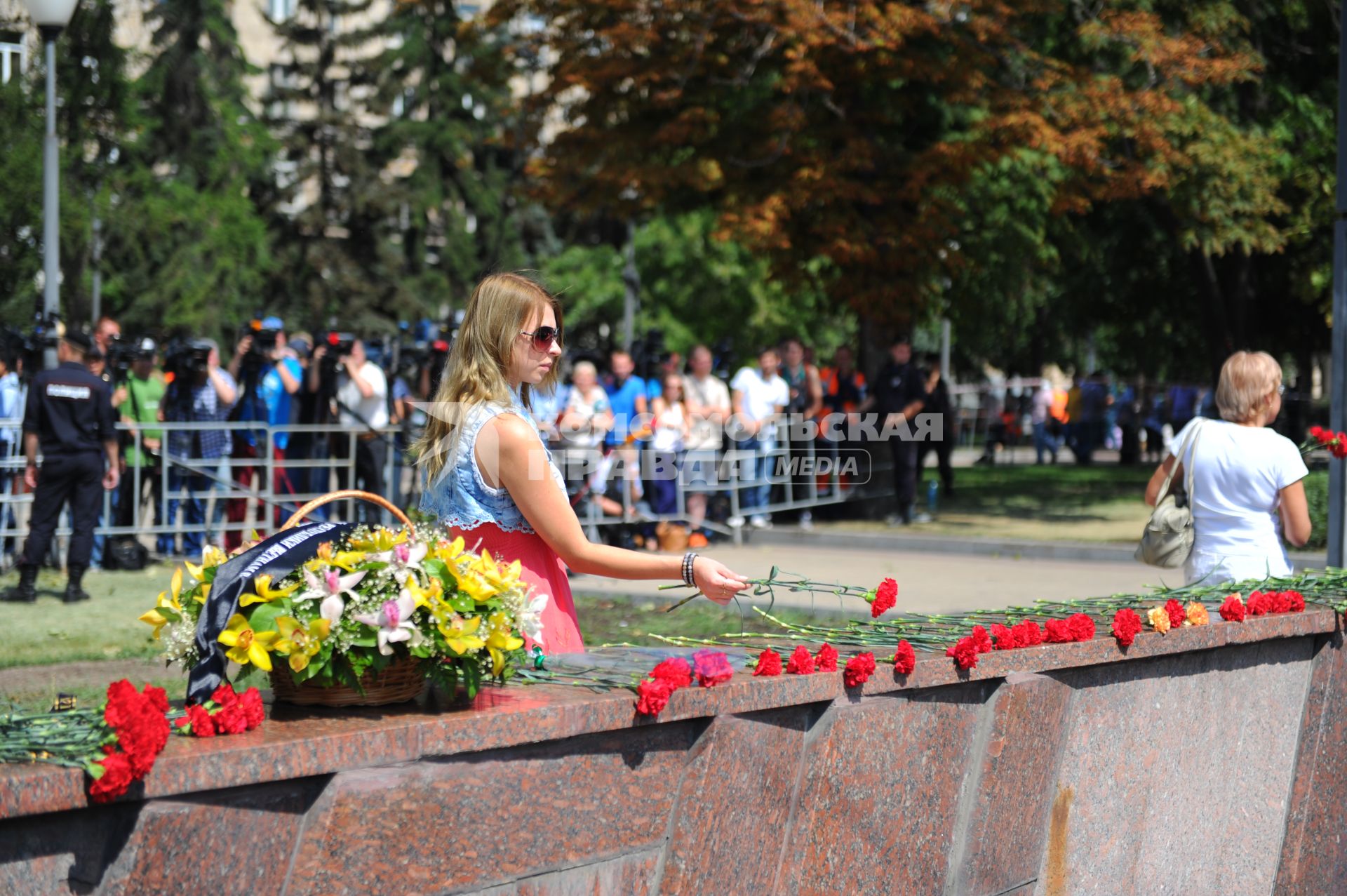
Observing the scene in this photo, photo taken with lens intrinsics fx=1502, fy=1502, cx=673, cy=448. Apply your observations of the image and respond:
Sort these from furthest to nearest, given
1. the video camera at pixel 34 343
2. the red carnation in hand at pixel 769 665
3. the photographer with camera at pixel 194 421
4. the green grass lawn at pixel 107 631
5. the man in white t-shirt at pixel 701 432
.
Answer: the man in white t-shirt at pixel 701 432
the photographer with camera at pixel 194 421
the video camera at pixel 34 343
the green grass lawn at pixel 107 631
the red carnation in hand at pixel 769 665

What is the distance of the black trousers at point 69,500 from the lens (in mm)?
10742

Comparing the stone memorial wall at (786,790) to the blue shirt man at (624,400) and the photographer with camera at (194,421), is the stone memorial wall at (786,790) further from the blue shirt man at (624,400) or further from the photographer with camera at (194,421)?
the blue shirt man at (624,400)

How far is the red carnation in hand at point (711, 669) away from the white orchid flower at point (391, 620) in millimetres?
702

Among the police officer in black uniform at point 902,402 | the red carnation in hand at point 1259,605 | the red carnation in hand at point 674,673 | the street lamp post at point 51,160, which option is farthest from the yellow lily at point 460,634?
the police officer in black uniform at point 902,402

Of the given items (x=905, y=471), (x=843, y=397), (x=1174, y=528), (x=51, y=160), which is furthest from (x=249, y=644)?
(x=843, y=397)

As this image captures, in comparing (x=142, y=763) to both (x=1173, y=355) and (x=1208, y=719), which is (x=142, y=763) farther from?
(x=1173, y=355)

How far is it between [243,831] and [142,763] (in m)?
0.25

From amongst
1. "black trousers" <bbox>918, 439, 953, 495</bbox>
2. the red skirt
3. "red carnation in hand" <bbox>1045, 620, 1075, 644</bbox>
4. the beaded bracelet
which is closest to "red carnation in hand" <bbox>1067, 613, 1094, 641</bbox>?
"red carnation in hand" <bbox>1045, 620, 1075, 644</bbox>

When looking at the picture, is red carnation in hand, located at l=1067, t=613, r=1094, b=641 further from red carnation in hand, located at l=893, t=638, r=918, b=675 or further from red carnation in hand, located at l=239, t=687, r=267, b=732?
red carnation in hand, located at l=239, t=687, r=267, b=732

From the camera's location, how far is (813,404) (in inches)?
658

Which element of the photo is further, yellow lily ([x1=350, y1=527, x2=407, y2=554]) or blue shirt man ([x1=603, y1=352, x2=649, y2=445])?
blue shirt man ([x1=603, y1=352, x2=649, y2=445])

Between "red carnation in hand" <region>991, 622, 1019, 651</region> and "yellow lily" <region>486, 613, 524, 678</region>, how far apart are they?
4.98 feet

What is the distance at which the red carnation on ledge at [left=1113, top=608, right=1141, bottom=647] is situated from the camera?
4.08m

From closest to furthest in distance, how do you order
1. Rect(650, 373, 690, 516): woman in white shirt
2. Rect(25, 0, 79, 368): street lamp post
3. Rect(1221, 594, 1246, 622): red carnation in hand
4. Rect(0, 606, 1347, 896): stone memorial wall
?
Rect(0, 606, 1347, 896): stone memorial wall
Rect(1221, 594, 1246, 622): red carnation in hand
Rect(25, 0, 79, 368): street lamp post
Rect(650, 373, 690, 516): woman in white shirt
